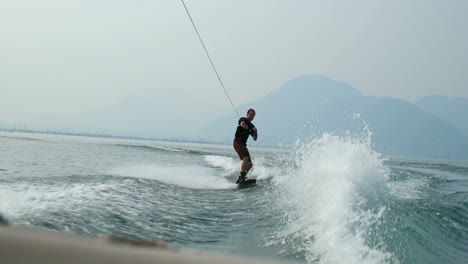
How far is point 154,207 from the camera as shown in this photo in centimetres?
842

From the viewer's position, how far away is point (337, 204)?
6.61 metres

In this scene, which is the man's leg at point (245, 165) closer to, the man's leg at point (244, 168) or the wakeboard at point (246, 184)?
the man's leg at point (244, 168)

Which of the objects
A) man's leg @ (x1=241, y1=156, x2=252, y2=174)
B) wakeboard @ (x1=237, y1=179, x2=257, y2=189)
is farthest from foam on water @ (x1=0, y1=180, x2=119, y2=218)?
man's leg @ (x1=241, y1=156, x2=252, y2=174)

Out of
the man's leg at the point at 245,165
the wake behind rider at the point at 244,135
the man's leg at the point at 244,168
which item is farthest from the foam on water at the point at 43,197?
the wake behind rider at the point at 244,135

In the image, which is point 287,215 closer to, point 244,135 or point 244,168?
point 244,168

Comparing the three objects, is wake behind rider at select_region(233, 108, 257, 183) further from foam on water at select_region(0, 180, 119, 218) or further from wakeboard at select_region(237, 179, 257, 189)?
foam on water at select_region(0, 180, 119, 218)

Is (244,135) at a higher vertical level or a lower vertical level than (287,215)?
higher

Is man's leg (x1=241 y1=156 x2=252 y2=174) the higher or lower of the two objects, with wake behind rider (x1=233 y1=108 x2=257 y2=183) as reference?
lower

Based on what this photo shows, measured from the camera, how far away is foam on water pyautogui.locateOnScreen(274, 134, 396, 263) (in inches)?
204

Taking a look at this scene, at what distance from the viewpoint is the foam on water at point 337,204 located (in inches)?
204

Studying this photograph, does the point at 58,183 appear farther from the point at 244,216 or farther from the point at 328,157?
the point at 328,157

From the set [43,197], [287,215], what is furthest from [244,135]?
[43,197]

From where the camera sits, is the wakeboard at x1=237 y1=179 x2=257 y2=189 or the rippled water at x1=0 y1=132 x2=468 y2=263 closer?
the rippled water at x1=0 y1=132 x2=468 y2=263

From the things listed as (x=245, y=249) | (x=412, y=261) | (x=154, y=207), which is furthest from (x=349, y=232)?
(x=154, y=207)
